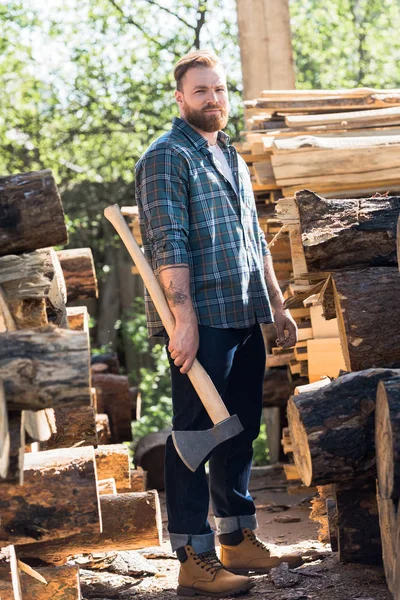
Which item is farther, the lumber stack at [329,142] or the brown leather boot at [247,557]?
the lumber stack at [329,142]

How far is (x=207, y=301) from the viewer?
4.26 metres

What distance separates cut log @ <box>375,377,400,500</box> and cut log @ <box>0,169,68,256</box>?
128 centimetres

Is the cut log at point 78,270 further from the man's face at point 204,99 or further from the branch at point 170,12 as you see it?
the branch at point 170,12

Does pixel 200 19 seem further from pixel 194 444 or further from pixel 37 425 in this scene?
pixel 37 425

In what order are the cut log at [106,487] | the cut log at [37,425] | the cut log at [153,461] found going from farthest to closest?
1. the cut log at [153,461]
2. the cut log at [106,487]
3. the cut log at [37,425]

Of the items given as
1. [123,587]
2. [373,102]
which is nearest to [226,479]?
[123,587]

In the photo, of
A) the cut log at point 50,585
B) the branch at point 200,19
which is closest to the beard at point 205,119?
the cut log at point 50,585

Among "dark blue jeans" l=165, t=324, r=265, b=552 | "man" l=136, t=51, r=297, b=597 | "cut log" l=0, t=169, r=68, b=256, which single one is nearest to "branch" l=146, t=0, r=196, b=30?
"man" l=136, t=51, r=297, b=597

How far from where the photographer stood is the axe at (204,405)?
4070 millimetres

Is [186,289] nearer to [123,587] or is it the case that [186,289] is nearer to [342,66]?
[123,587]

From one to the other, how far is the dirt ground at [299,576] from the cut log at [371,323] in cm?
89

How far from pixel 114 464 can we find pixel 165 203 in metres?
2.25

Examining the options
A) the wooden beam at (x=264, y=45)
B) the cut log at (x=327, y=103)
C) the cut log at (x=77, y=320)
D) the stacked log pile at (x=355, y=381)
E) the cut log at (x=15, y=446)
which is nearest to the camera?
the cut log at (x=15, y=446)

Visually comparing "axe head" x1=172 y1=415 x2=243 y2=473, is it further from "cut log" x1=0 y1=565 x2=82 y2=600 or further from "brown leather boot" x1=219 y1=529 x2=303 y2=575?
"cut log" x1=0 y1=565 x2=82 y2=600
